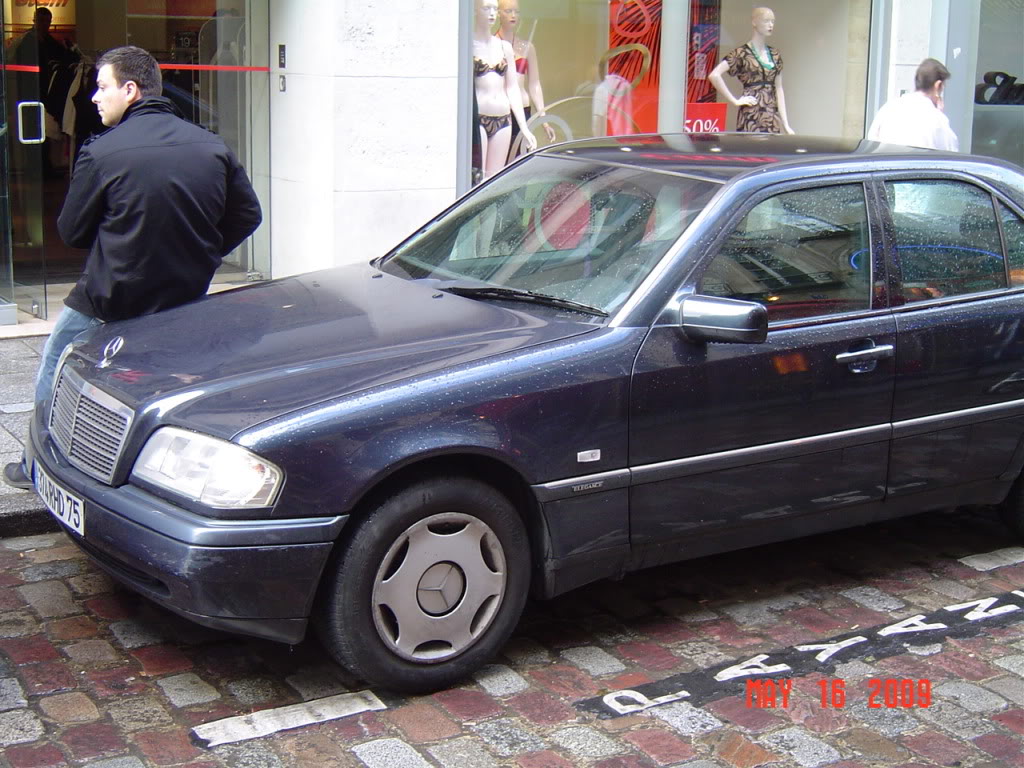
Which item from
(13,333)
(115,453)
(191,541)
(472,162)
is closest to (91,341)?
(115,453)

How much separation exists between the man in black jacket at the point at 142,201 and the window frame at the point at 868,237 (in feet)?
6.41

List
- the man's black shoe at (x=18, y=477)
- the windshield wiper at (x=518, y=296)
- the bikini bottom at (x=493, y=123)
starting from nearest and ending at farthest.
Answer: the windshield wiper at (x=518, y=296) → the man's black shoe at (x=18, y=477) → the bikini bottom at (x=493, y=123)

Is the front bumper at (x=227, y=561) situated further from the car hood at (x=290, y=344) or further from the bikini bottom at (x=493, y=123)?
the bikini bottom at (x=493, y=123)

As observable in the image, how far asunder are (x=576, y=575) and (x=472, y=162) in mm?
6525

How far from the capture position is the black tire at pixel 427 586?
401cm

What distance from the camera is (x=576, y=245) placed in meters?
4.87

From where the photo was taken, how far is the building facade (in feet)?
31.5

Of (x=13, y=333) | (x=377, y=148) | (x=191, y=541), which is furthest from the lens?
(x=377, y=148)

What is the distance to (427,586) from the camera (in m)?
4.14

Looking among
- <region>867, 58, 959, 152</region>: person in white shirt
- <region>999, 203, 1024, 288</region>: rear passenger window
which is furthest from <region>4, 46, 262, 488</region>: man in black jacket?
<region>867, 58, 959, 152</region>: person in white shirt

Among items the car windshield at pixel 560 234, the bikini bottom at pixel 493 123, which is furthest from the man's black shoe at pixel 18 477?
the bikini bottom at pixel 493 123

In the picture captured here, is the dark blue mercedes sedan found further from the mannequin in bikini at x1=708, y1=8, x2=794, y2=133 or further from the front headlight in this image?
the mannequin in bikini at x1=708, y1=8, x2=794, y2=133

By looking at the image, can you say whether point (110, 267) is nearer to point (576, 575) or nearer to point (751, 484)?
point (576, 575)

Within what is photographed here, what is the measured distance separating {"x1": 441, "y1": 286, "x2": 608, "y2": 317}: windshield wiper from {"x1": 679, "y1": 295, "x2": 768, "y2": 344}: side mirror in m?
0.27
